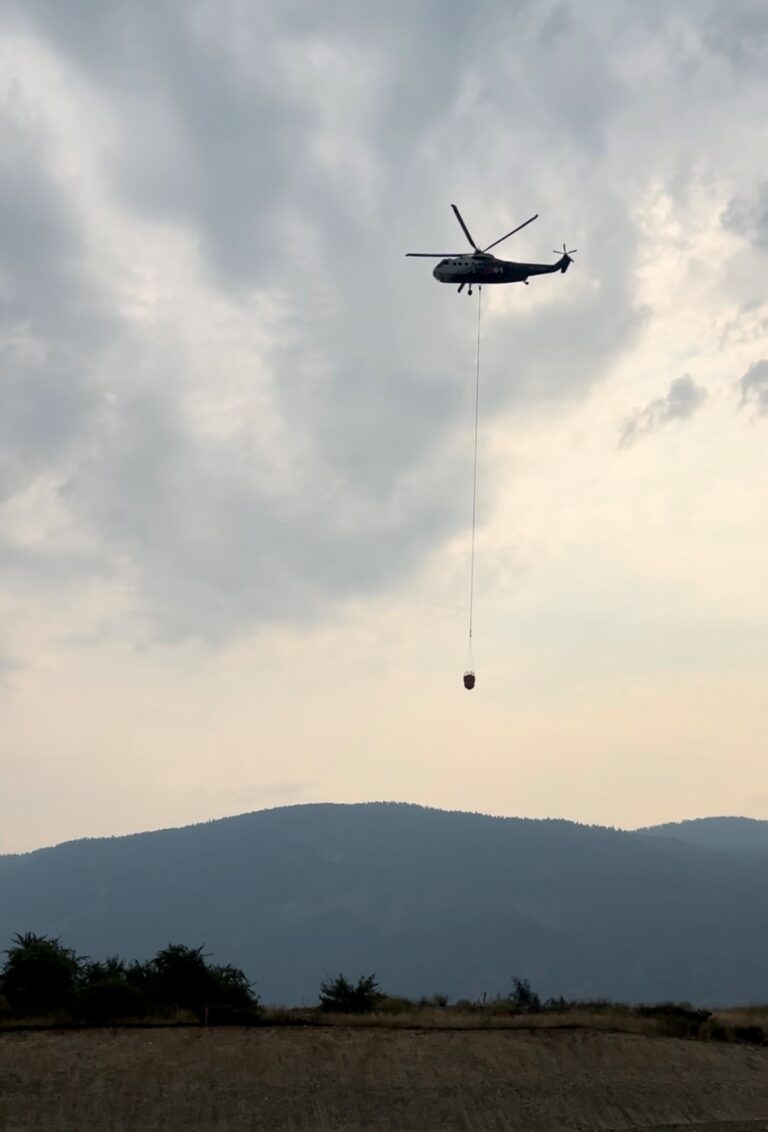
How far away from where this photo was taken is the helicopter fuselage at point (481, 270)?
2304 inches

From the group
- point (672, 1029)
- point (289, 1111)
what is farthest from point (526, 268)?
point (289, 1111)

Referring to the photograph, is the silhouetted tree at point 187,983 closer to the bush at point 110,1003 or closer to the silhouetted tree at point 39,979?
the bush at point 110,1003

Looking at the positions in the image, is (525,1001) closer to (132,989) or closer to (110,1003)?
(132,989)

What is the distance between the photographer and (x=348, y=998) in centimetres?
5144

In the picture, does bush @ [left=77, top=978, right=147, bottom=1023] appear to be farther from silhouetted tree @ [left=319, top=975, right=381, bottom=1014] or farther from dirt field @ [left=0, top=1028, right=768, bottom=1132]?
silhouetted tree @ [left=319, top=975, right=381, bottom=1014]

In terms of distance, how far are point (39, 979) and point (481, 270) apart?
135ft

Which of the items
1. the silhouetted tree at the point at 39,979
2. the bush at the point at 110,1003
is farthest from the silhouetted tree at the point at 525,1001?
the silhouetted tree at the point at 39,979

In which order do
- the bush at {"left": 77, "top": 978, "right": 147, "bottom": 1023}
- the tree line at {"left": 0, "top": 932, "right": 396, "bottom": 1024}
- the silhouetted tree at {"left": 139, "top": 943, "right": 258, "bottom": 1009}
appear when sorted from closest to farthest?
the bush at {"left": 77, "top": 978, "right": 147, "bottom": 1023} → the tree line at {"left": 0, "top": 932, "right": 396, "bottom": 1024} → the silhouetted tree at {"left": 139, "top": 943, "right": 258, "bottom": 1009}

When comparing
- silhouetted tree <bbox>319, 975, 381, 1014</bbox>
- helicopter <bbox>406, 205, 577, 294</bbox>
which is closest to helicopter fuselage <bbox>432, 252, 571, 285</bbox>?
helicopter <bbox>406, 205, 577, 294</bbox>

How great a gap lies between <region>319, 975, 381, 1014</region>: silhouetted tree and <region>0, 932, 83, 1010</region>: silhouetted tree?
37.7ft

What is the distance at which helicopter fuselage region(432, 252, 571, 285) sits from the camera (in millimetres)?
58531

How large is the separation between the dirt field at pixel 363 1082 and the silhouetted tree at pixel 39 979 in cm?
559

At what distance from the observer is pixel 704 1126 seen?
41.3 metres

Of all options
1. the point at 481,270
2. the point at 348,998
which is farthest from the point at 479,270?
the point at 348,998
